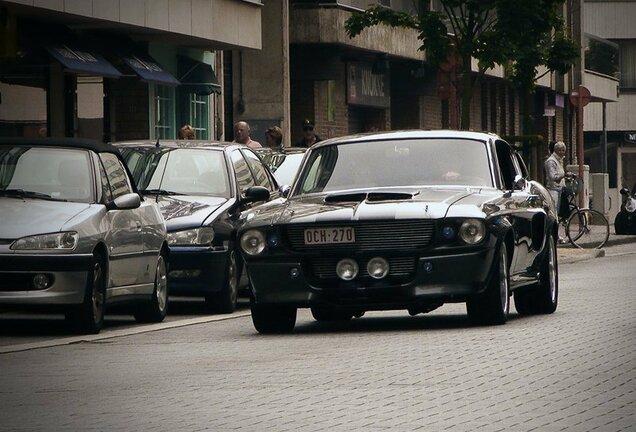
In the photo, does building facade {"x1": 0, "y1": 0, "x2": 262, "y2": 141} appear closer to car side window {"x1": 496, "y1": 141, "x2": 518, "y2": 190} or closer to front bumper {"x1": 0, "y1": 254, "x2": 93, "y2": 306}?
car side window {"x1": 496, "y1": 141, "x2": 518, "y2": 190}

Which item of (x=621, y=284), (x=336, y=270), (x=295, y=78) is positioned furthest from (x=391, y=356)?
(x=295, y=78)

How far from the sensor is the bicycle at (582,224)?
35031mm

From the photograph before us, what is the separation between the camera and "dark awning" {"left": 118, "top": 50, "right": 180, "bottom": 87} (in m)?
29.6

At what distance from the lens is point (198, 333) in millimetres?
15883

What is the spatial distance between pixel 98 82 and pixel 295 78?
32.5 feet

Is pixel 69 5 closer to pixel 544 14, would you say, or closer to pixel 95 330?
pixel 544 14

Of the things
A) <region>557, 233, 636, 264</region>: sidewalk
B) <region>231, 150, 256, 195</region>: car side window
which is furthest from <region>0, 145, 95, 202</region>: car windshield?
<region>557, 233, 636, 264</region>: sidewalk

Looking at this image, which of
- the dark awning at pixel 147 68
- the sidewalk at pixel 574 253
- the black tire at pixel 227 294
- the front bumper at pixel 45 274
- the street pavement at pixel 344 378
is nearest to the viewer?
the street pavement at pixel 344 378

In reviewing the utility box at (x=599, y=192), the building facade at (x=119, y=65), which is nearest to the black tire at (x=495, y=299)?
Answer: the building facade at (x=119, y=65)

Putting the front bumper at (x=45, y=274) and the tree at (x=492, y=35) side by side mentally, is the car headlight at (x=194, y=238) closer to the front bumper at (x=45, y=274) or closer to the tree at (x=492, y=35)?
the front bumper at (x=45, y=274)

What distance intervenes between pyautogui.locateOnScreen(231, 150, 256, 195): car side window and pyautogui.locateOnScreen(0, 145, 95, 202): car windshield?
3194mm

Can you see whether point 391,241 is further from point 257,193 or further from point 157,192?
point 157,192

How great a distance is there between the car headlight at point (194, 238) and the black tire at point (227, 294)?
1.07ft

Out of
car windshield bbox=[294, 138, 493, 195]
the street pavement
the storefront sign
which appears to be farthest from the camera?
the storefront sign
